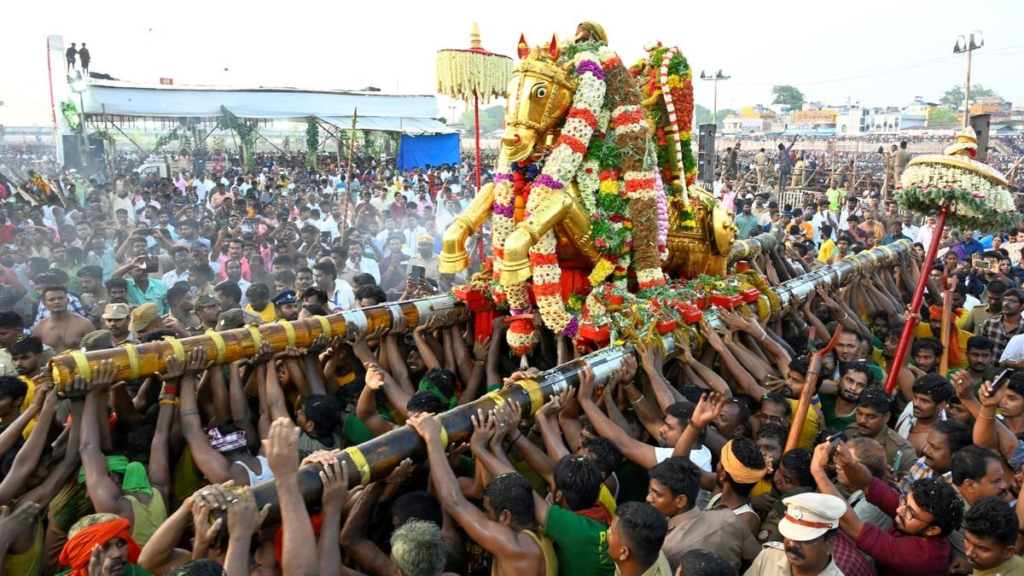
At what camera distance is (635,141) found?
18.2ft

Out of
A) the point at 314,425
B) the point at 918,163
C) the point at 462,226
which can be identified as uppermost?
the point at 918,163

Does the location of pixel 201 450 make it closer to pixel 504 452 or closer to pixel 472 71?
pixel 504 452

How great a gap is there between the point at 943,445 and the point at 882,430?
446 millimetres

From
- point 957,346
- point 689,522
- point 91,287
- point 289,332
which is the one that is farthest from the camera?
point 91,287

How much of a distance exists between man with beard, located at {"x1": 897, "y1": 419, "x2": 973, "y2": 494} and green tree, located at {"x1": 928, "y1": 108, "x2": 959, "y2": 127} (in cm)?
7573

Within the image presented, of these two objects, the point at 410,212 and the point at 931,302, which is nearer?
the point at 931,302

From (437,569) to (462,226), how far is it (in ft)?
10.7

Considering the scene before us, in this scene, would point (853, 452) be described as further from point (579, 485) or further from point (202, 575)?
point (202, 575)

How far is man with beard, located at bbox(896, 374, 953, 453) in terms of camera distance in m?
4.54

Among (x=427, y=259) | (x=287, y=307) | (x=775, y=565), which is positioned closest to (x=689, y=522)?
(x=775, y=565)

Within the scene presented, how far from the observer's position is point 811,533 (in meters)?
2.80

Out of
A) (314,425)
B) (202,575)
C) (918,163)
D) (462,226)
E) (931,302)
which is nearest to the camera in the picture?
(202,575)

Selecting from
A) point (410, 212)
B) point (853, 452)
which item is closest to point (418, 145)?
point (410, 212)

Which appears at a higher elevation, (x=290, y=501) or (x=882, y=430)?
(x=290, y=501)
